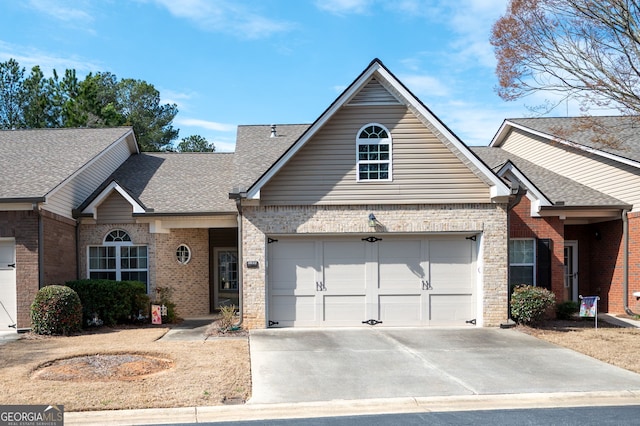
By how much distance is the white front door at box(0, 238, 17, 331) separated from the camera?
14.9 metres

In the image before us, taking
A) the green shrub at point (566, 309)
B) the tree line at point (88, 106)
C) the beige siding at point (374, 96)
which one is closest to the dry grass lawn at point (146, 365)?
the green shrub at point (566, 309)

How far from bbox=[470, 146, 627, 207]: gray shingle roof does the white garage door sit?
14.0 feet

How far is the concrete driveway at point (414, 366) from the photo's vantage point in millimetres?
9141

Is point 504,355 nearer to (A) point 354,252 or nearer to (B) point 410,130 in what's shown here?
(A) point 354,252

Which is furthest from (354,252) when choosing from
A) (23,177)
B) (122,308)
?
(23,177)

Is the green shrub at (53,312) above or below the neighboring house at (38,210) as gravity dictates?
below

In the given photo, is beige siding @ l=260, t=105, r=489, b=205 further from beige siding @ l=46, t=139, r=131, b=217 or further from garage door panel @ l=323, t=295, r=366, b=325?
beige siding @ l=46, t=139, r=131, b=217

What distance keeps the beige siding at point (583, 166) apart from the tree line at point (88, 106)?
80.4 ft

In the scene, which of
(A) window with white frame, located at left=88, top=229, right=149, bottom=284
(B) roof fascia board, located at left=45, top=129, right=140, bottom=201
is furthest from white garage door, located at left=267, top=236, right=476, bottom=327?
(B) roof fascia board, located at left=45, top=129, right=140, bottom=201

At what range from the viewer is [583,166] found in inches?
773

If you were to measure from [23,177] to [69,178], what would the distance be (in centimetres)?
116

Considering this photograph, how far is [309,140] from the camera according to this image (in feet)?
48.9

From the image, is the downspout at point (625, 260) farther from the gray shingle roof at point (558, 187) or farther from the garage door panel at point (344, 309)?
the garage door panel at point (344, 309)

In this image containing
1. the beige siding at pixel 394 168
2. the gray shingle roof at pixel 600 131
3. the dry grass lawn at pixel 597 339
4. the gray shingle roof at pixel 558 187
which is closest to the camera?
the dry grass lawn at pixel 597 339
